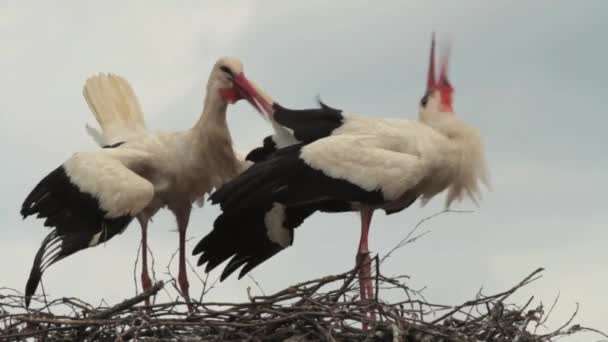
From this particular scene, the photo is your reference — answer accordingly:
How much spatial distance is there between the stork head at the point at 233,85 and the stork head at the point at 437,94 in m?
1.01

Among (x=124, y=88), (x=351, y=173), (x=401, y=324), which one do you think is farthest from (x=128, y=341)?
(x=124, y=88)

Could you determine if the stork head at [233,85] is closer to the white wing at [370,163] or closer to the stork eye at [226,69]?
the stork eye at [226,69]

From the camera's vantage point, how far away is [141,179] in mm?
9430

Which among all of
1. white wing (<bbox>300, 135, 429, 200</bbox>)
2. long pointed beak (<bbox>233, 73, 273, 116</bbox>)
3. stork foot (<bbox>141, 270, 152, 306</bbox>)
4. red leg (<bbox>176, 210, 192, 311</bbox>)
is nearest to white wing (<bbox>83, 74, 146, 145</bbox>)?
red leg (<bbox>176, 210, 192, 311</bbox>)

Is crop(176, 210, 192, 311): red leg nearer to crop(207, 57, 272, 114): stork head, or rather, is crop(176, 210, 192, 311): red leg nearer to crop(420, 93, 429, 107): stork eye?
crop(207, 57, 272, 114): stork head

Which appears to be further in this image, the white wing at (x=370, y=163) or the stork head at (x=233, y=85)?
the stork head at (x=233, y=85)

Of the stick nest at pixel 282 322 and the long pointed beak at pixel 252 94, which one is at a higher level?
the long pointed beak at pixel 252 94

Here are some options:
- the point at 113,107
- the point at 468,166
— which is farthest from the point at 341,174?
the point at 113,107

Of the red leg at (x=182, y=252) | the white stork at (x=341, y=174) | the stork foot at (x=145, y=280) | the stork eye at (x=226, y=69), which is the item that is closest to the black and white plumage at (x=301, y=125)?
the white stork at (x=341, y=174)

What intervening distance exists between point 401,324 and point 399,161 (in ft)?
5.21

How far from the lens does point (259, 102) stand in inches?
382

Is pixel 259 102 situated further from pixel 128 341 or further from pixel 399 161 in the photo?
pixel 128 341

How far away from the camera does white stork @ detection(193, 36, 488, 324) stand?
349 inches

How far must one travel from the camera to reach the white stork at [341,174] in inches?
349
